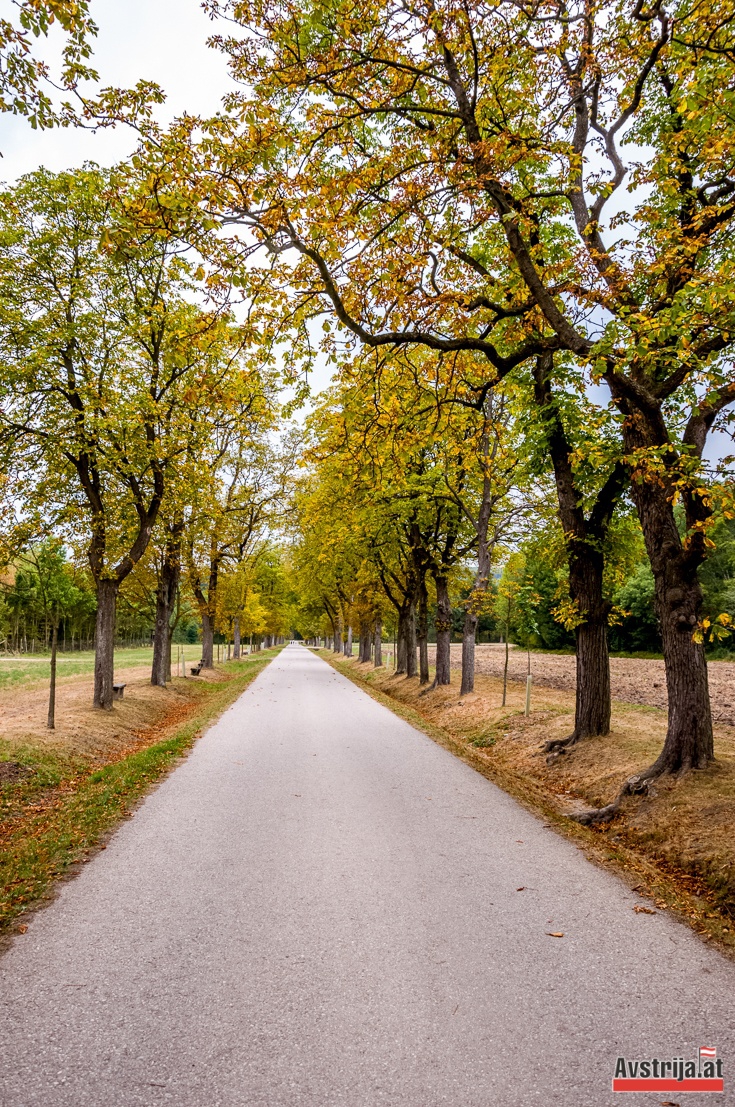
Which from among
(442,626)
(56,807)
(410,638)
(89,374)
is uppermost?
(89,374)

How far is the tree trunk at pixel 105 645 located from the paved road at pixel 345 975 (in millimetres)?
7847

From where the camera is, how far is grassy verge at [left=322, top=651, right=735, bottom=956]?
462cm

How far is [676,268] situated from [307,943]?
23.2 ft

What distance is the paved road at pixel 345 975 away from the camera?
8.38 feet

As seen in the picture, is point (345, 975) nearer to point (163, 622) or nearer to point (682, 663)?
point (682, 663)

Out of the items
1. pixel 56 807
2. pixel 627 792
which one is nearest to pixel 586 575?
pixel 627 792

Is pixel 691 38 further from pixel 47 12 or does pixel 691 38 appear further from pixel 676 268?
pixel 47 12

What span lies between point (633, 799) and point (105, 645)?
36.5 feet

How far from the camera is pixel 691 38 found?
6.34 metres

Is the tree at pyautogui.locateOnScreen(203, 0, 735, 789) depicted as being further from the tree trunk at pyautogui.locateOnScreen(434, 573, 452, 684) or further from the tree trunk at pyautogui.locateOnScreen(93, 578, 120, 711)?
the tree trunk at pyautogui.locateOnScreen(434, 573, 452, 684)

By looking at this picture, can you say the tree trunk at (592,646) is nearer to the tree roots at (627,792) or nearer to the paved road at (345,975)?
the tree roots at (627,792)

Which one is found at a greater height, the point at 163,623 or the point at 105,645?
the point at 163,623

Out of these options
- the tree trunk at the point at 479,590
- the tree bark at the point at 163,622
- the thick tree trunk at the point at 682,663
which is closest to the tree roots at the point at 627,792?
the thick tree trunk at the point at 682,663

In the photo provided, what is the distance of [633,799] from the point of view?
252 inches
